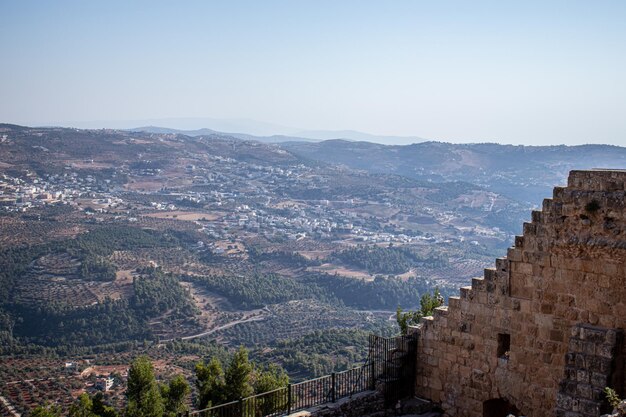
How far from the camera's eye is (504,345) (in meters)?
11.0

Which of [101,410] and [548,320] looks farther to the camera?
[101,410]

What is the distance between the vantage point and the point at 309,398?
39.9 ft

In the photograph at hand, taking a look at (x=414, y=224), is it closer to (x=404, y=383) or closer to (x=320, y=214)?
(x=320, y=214)

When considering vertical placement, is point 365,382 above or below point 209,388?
above

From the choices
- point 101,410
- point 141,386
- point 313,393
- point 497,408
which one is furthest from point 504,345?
point 141,386

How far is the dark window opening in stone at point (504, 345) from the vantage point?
1090 cm

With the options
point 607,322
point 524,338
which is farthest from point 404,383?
point 607,322

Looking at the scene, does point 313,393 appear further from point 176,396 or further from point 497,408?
point 176,396

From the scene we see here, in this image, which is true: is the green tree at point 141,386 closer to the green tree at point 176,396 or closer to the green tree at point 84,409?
the green tree at point 176,396

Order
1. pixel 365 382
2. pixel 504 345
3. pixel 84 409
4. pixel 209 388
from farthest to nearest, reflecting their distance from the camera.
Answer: pixel 209 388
pixel 84 409
pixel 365 382
pixel 504 345

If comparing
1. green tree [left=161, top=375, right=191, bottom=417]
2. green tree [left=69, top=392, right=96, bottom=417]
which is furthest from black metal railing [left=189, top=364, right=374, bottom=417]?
green tree [left=161, top=375, right=191, bottom=417]

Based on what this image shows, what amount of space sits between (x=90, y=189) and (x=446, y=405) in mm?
154872

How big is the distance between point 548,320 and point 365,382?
157 inches

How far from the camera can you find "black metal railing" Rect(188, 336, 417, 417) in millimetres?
12016
